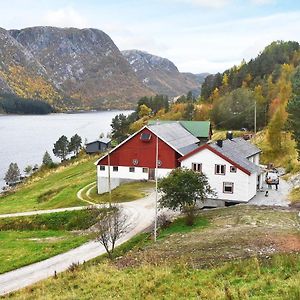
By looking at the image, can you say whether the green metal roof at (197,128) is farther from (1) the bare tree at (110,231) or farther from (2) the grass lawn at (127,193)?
(1) the bare tree at (110,231)

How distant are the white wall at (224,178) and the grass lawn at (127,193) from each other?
7954 mm

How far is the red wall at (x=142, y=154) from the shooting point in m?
54.4

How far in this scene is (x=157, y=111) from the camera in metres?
169

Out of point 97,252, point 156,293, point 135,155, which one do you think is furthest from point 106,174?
point 156,293

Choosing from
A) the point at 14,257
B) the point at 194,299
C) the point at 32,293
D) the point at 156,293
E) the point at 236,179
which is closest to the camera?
the point at 194,299

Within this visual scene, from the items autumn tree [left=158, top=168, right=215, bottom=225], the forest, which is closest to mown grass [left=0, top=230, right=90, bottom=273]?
autumn tree [left=158, top=168, right=215, bottom=225]

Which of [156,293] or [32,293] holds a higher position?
[156,293]

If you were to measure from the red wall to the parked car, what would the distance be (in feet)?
34.2

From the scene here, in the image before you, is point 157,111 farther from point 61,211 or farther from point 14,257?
point 14,257

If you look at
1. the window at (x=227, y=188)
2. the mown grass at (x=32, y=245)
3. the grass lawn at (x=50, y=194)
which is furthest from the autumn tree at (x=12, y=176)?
the window at (x=227, y=188)

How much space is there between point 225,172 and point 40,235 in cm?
1791

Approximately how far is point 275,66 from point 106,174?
91.3m

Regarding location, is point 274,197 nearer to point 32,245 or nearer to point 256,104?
point 32,245

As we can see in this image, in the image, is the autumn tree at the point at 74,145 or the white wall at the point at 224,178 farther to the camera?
the autumn tree at the point at 74,145
